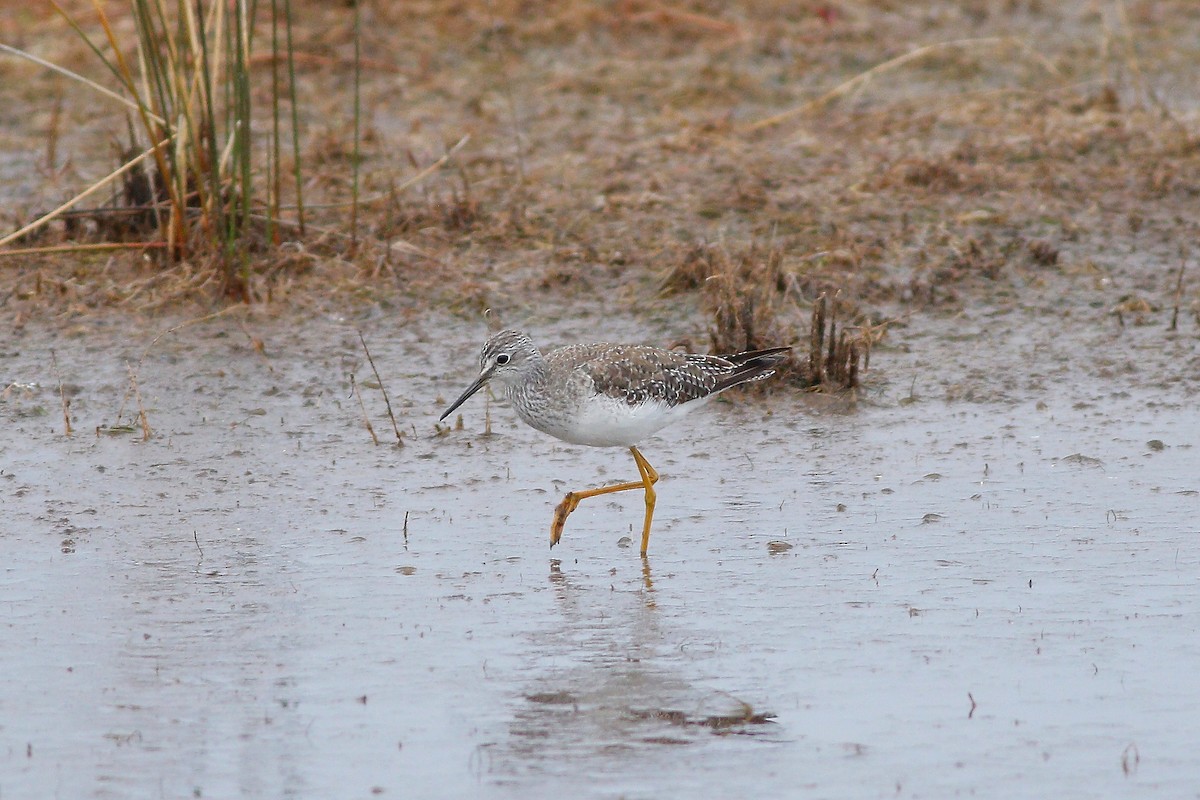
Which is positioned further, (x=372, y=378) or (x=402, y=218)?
(x=402, y=218)

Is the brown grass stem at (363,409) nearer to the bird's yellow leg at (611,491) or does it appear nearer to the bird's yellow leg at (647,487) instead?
the bird's yellow leg at (611,491)

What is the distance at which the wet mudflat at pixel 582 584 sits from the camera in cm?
514

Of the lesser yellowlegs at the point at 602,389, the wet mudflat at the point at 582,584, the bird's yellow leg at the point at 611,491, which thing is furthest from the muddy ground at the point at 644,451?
the lesser yellowlegs at the point at 602,389

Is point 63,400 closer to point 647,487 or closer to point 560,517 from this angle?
point 560,517

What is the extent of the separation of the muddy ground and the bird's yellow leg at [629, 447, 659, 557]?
18 centimetres

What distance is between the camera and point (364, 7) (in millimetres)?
14312

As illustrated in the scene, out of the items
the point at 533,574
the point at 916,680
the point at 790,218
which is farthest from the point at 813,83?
the point at 916,680

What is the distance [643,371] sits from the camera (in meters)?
7.39

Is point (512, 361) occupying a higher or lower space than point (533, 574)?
higher

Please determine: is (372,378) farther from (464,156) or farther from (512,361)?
(464,156)

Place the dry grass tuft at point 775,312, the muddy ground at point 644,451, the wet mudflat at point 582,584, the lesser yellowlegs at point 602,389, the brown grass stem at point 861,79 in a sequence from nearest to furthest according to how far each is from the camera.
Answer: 1. the wet mudflat at point 582,584
2. the muddy ground at point 644,451
3. the lesser yellowlegs at point 602,389
4. the dry grass tuft at point 775,312
5. the brown grass stem at point 861,79

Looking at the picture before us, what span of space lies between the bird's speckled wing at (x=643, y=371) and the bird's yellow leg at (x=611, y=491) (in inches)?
13.0

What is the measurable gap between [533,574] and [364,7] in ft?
29.1

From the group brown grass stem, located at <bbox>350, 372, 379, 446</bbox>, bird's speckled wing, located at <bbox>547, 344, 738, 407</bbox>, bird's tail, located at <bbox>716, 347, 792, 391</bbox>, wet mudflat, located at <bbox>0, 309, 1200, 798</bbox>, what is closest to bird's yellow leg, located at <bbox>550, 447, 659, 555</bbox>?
wet mudflat, located at <bbox>0, 309, 1200, 798</bbox>
